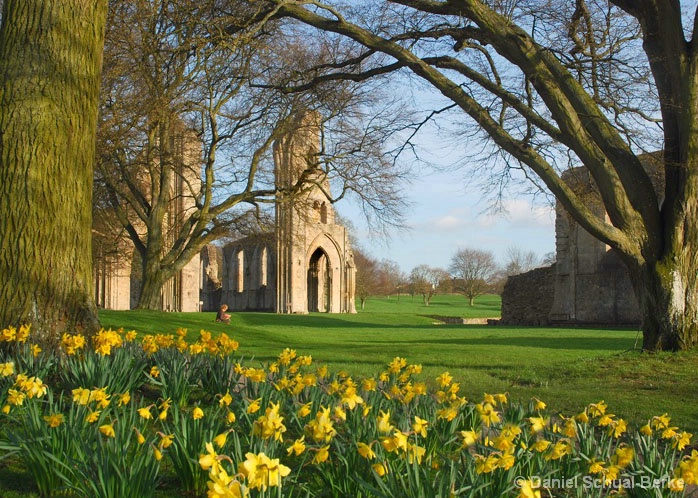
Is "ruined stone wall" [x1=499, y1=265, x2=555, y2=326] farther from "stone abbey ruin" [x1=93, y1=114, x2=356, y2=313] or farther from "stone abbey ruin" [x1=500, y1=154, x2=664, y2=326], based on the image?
"stone abbey ruin" [x1=93, y1=114, x2=356, y2=313]

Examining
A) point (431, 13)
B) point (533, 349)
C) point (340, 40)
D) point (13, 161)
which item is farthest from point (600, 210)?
point (13, 161)

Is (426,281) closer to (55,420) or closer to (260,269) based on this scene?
(260,269)

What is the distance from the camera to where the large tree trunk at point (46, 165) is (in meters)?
6.44

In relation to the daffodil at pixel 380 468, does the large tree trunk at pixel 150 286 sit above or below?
above

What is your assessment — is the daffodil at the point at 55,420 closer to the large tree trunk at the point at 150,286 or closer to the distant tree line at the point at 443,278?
the large tree trunk at the point at 150,286

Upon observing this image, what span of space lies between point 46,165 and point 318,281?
4011cm

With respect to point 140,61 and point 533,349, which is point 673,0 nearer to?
point 533,349

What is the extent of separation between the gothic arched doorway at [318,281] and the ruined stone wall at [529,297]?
14.1 metres

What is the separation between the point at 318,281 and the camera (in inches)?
1834

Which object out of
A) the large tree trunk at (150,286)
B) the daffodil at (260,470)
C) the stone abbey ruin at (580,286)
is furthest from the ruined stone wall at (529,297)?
the daffodil at (260,470)

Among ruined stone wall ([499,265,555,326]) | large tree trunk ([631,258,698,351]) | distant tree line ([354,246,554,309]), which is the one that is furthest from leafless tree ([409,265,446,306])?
large tree trunk ([631,258,698,351])

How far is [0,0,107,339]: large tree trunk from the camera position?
6.44 meters

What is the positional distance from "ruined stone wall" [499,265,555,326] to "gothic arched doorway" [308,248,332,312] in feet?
46.3

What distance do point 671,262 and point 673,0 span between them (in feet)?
12.4
